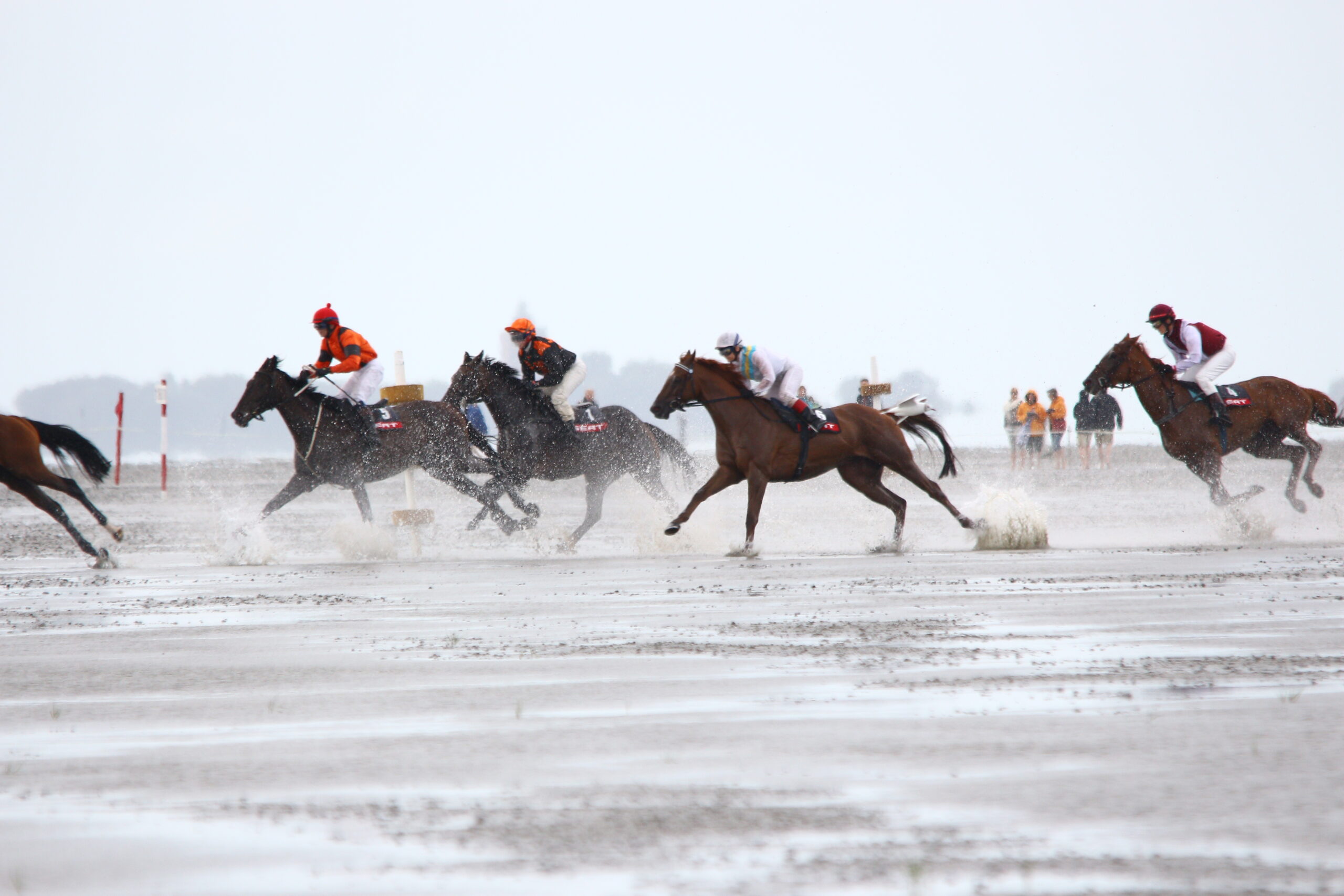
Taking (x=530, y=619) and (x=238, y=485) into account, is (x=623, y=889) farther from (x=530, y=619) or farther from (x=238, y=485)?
(x=238, y=485)

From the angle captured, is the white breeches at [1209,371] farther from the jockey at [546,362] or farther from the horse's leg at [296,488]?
the horse's leg at [296,488]

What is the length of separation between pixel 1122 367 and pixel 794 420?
158 inches

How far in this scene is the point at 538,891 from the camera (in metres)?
3.21

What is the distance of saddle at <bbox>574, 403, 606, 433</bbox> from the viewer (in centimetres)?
1748

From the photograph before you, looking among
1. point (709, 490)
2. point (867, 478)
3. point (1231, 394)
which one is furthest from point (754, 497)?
point (1231, 394)

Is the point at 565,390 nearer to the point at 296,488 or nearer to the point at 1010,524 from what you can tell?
the point at 296,488

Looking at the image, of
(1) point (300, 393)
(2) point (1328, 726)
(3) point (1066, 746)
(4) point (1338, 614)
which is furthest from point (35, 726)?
(1) point (300, 393)

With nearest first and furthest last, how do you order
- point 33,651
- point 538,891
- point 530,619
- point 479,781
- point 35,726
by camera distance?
point 538,891
point 479,781
point 35,726
point 33,651
point 530,619

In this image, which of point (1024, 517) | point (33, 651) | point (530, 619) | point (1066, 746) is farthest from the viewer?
point (1024, 517)

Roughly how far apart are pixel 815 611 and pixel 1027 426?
1107 inches

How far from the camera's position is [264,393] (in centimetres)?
1612

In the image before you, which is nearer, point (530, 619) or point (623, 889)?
point (623, 889)

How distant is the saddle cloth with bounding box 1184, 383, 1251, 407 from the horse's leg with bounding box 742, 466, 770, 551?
482 centimetres

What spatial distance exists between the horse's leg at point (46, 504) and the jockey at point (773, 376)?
6.28 metres
